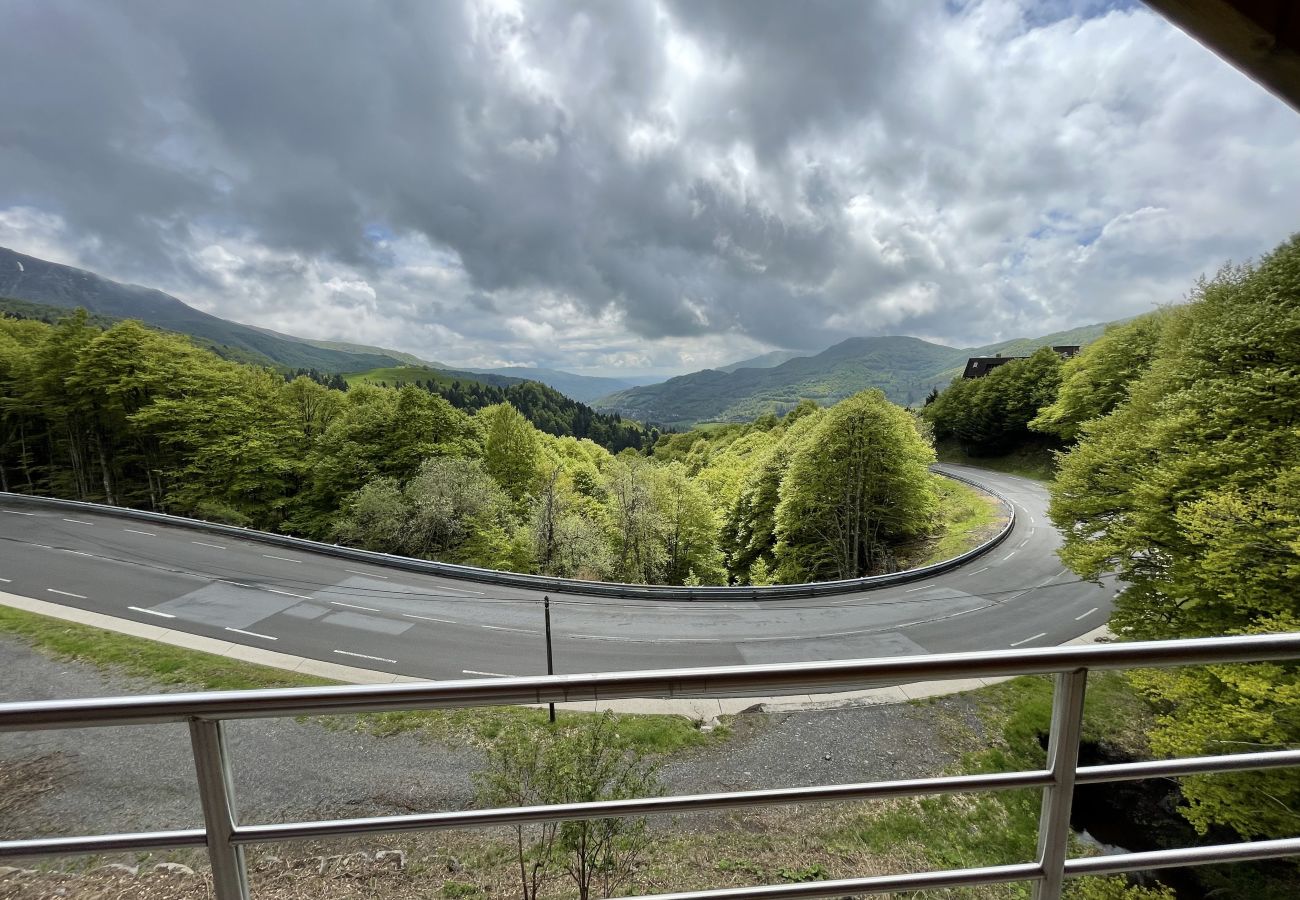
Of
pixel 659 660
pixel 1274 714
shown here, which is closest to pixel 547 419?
pixel 659 660

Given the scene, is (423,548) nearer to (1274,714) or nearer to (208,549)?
(208,549)

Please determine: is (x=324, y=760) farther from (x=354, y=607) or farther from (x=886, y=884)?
(x=354, y=607)

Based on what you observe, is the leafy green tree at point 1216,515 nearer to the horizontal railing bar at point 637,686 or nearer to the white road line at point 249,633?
the horizontal railing bar at point 637,686

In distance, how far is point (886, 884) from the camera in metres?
1.33

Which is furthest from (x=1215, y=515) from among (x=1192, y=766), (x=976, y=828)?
(x=1192, y=766)

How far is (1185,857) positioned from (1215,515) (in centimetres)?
1159

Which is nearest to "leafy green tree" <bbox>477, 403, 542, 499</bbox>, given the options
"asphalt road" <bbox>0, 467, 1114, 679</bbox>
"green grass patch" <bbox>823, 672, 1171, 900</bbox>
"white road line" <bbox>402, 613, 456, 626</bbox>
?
"asphalt road" <bbox>0, 467, 1114, 679</bbox>

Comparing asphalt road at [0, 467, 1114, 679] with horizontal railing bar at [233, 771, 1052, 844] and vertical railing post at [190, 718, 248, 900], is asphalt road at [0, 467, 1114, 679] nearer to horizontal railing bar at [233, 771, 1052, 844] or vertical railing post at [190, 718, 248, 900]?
vertical railing post at [190, 718, 248, 900]

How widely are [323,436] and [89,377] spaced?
11.8 metres

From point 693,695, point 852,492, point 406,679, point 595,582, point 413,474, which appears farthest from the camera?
point 413,474

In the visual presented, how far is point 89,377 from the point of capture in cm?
2800

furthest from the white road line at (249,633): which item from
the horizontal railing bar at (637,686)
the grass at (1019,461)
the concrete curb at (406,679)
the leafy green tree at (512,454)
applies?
the grass at (1019,461)

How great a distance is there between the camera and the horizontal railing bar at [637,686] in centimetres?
103

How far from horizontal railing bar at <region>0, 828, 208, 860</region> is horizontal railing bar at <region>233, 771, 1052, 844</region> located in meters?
0.09
